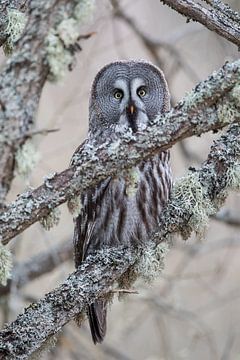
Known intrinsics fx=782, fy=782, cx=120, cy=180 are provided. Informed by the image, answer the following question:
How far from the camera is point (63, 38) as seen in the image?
1.93 metres

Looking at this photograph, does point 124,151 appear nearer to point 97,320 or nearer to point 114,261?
point 114,261

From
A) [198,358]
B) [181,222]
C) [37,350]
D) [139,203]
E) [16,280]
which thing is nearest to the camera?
[37,350]

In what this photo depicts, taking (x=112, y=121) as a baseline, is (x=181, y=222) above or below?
below

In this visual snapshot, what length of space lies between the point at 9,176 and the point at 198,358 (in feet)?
14.3

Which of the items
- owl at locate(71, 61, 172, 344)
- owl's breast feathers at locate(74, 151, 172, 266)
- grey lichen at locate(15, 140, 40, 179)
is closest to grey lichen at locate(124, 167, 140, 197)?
grey lichen at locate(15, 140, 40, 179)

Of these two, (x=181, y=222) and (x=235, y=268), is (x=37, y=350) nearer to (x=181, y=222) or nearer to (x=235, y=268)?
(x=181, y=222)

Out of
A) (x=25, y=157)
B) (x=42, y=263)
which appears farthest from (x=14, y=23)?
(x=42, y=263)

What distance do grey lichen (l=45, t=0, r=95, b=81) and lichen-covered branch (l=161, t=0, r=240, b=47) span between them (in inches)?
27.0

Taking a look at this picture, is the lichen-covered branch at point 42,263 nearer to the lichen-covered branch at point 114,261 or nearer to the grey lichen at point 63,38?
the lichen-covered branch at point 114,261

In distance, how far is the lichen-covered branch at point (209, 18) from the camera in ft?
8.45

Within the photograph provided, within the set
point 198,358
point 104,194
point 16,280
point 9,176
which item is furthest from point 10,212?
point 198,358

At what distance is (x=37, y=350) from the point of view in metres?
2.60

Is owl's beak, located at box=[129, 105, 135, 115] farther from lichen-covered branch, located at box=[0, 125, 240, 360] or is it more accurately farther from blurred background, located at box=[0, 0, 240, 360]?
lichen-covered branch, located at box=[0, 125, 240, 360]

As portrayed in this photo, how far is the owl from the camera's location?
11.2 feet
